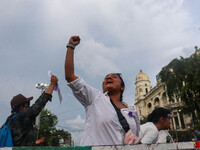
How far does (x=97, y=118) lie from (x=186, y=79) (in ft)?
51.2

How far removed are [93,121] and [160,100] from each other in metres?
46.6

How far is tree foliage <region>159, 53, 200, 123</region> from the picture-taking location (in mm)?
14594

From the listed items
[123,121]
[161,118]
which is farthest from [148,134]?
[123,121]

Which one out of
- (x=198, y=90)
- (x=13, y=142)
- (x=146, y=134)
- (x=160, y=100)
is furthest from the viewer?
(x=160, y=100)

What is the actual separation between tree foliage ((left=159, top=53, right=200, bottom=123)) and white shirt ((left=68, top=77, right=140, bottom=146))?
1348 cm

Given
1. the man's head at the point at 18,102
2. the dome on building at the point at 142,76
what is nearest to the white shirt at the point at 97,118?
the man's head at the point at 18,102

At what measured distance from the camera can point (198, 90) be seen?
48.1 ft

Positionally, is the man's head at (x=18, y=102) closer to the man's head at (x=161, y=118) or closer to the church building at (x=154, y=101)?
the man's head at (x=161, y=118)

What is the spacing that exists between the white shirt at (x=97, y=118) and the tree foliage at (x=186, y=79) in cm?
1348

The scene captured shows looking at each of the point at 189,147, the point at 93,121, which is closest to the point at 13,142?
the point at 93,121

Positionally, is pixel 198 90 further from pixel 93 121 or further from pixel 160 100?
pixel 160 100

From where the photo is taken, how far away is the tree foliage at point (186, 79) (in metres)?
14.6

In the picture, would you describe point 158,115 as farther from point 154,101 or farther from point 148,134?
point 154,101

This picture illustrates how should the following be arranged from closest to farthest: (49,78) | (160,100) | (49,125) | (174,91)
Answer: (49,78)
(174,91)
(49,125)
(160,100)
